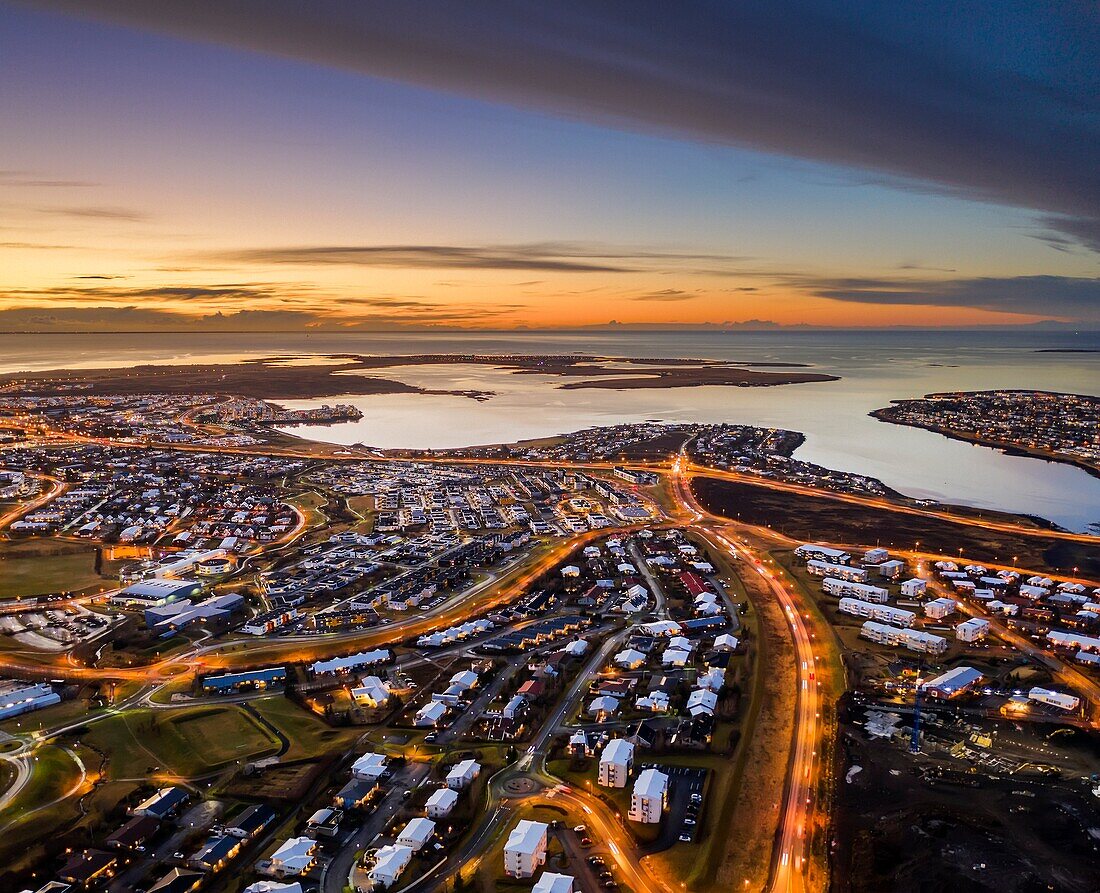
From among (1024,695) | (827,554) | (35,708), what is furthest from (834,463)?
(35,708)

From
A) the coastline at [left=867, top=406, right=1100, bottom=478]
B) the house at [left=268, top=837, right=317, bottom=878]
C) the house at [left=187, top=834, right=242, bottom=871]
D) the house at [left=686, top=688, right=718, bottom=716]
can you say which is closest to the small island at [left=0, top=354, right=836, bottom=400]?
the coastline at [left=867, top=406, right=1100, bottom=478]

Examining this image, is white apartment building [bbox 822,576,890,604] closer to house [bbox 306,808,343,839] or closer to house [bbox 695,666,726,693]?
house [bbox 695,666,726,693]

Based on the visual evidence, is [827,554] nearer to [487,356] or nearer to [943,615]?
[943,615]

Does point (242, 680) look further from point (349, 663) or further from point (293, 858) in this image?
point (293, 858)

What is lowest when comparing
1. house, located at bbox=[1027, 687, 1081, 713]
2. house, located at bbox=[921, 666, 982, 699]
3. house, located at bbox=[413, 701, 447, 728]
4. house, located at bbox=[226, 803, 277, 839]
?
house, located at bbox=[413, 701, 447, 728]

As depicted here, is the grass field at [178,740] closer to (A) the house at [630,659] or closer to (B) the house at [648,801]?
(B) the house at [648,801]

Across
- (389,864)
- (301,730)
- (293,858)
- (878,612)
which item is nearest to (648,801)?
(389,864)

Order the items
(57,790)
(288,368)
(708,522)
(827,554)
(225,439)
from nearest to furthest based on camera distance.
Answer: (57,790) → (827,554) → (708,522) → (225,439) → (288,368)
